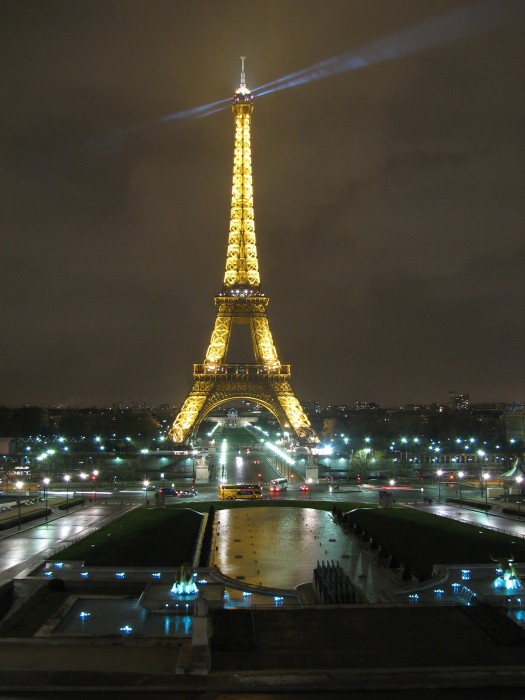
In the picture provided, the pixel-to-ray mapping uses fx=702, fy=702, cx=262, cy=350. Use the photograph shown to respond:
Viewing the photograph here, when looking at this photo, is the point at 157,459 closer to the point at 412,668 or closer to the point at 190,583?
the point at 190,583

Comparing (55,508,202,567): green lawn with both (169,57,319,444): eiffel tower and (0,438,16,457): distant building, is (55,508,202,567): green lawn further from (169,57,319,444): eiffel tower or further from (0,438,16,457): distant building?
(0,438,16,457): distant building

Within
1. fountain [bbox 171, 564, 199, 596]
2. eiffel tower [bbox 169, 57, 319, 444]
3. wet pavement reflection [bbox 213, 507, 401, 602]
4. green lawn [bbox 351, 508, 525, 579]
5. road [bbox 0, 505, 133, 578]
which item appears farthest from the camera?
eiffel tower [bbox 169, 57, 319, 444]

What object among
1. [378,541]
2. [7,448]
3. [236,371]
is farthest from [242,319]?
[378,541]

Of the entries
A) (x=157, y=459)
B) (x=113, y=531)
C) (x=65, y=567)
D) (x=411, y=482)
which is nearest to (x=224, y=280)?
(x=157, y=459)

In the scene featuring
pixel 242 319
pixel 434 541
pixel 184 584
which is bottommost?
pixel 184 584

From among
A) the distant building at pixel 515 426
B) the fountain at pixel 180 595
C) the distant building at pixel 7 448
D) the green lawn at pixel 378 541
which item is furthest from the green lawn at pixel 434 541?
the distant building at pixel 515 426

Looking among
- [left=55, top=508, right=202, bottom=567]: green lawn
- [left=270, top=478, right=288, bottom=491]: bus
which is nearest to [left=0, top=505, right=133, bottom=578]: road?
[left=55, top=508, right=202, bottom=567]: green lawn

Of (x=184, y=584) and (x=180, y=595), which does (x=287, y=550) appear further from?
(x=180, y=595)

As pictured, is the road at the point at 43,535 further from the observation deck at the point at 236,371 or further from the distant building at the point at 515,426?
the distant building at the point at 515,426

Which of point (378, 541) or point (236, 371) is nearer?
point (378, 541)
